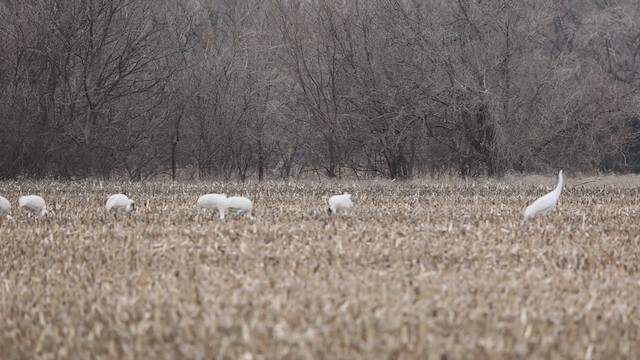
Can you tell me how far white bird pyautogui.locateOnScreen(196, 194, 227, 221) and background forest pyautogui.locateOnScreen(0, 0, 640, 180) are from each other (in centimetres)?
1347

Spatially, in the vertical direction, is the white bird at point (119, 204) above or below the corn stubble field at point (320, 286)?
above

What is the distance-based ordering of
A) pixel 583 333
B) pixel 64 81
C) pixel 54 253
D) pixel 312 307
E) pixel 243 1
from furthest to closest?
pixel 243 1 → pixel 64 81 → pixel 54 253 → pixel 312 307 → pixel 583 333

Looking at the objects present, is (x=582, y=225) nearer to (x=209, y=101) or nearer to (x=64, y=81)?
(x=64, y=81)

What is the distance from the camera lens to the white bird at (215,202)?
1262 cm

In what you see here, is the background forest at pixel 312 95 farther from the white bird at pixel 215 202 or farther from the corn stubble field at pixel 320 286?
the white bird at pixel 215 202

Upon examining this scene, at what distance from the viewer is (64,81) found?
27.1 m

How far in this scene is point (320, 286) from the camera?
7.26 meters

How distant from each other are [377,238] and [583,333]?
4.62m

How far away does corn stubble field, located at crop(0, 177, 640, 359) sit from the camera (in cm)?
582

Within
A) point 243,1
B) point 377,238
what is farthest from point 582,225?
point 243,1

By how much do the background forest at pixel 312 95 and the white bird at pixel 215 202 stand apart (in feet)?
44.2

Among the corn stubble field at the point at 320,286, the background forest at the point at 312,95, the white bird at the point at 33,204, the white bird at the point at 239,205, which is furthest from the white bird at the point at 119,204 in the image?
the background forest at the point at 312,95

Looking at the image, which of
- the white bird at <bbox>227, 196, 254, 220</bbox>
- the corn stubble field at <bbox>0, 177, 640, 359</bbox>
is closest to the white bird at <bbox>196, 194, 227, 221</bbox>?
the white bird at <bbox>227, 196, 254, 220</bbox>

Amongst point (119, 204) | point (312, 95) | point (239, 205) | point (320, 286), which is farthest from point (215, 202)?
point (312, 95)
